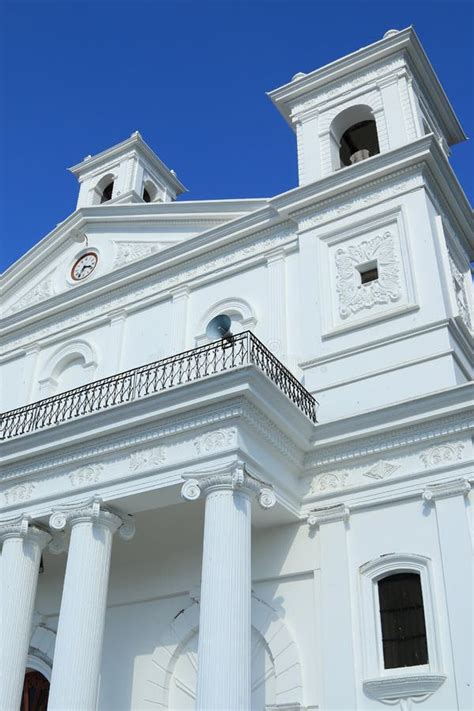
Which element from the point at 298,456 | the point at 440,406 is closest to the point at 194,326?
the point at 298,456

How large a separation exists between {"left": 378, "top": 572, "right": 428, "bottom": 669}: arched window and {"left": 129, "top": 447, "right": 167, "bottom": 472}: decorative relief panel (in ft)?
12.3

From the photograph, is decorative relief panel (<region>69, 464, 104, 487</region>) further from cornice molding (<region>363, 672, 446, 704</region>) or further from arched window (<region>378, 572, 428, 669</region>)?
cornice molding (<region>363, 672, 446, 704</region>)

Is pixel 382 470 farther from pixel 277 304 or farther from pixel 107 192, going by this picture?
pixel 107 192

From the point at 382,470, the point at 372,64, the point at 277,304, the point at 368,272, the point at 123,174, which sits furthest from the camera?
the point at 123,174

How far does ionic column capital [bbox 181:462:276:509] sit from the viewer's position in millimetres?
10586

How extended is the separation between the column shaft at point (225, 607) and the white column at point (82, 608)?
191 cm

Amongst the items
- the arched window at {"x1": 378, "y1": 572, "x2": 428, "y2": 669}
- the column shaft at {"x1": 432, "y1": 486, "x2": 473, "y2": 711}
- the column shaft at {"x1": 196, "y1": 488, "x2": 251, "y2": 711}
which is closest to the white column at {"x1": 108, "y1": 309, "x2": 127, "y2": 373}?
the column shaft at {"x1": 196, "y1": 488, "x2": 251, "y2": 711}

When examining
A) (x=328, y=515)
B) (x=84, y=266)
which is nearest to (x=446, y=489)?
(x=328, y=515)

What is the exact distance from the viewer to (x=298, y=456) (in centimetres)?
1232

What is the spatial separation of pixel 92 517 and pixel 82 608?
1340 millimetres

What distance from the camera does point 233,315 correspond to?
15.4 meters

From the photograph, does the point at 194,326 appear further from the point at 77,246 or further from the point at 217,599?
the point at 217,599

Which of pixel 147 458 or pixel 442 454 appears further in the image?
pixel 147 458

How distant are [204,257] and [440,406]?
674 centimetres
